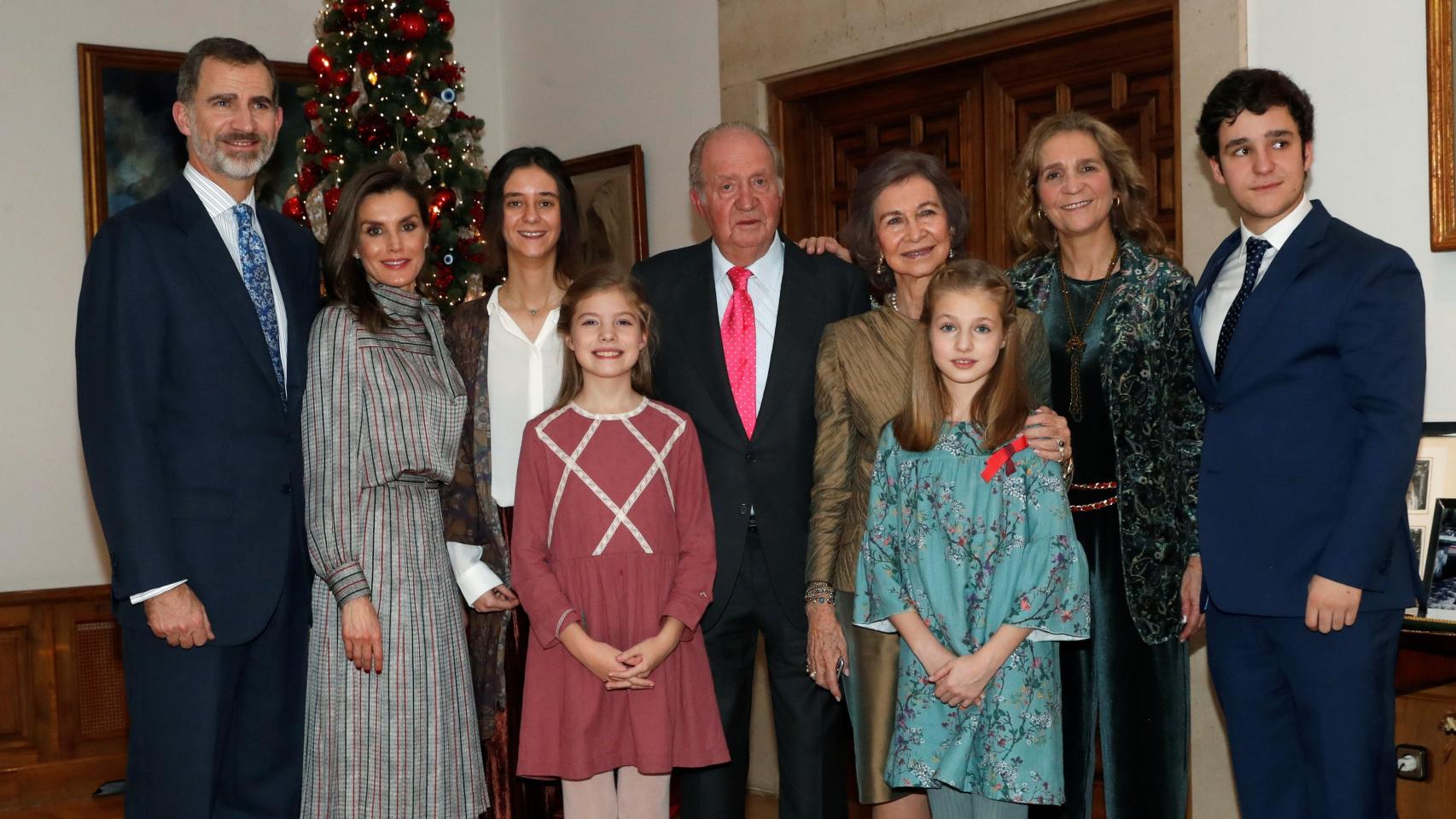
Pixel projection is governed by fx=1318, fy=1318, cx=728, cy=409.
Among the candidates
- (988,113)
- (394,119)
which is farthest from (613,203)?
(988,113)

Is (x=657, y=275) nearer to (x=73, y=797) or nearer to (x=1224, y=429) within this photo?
(x=1224, y=429)

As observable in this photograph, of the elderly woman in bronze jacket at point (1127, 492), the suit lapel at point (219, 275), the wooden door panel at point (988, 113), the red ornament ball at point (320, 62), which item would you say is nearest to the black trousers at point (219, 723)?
the suit lapel at point (219, 275)

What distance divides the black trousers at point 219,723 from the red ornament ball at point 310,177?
9.79ft

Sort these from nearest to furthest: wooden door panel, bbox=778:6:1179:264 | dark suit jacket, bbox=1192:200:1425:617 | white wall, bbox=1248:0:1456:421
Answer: dark suit jacket, bbox=1192:200:1425:617 < white wall, bbox=1248:0:1456:421 < wooden door panel, bbox=778:6:1179:264

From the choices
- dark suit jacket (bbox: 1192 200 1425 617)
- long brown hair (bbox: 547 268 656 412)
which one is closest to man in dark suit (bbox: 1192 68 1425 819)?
dark suit jacket (bbox: 1192 200 1425 617)

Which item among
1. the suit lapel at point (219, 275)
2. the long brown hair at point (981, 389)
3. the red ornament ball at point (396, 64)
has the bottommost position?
the long brown hair at point (981, 389)

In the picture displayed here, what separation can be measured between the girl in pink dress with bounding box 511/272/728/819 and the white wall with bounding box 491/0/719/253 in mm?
2588

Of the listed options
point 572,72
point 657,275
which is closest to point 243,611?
point 657,275

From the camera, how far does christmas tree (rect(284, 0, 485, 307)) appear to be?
17.5 ft

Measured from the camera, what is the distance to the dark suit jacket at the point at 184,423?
259 cm

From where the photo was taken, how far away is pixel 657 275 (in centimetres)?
309

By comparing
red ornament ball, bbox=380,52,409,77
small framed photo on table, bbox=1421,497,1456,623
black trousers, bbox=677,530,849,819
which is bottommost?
black trousers, bbox=677,530,849,819

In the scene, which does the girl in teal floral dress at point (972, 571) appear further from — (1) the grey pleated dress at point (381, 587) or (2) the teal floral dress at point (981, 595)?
(1) the grey pleated dress at point (381, 587)

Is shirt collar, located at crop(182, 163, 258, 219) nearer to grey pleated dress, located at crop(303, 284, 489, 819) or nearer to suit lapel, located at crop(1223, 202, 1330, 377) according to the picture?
grey pleated dress, located at crop(303, 284, 489, 819)
